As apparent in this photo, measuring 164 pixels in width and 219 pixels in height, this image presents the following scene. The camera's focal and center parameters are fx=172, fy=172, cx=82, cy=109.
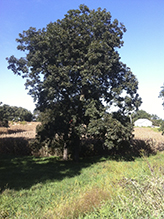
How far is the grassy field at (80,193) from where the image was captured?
381 cm

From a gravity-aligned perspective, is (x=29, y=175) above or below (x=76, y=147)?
below

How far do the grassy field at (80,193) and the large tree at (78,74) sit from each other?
395cm

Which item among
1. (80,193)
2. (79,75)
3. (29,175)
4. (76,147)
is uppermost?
(79,75)

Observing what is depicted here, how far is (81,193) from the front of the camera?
6832mm

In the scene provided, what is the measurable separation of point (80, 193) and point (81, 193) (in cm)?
12

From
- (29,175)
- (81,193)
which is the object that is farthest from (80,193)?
(29,175)

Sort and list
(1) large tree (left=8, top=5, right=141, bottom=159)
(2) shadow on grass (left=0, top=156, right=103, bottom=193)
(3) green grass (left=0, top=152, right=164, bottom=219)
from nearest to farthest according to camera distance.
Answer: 1. (3) green grass (left=0, top=152, right=164, bottom=219)
2. (2) shadow on grass (left=0, top=156, right=103, bottom=193)
3. (1) large tree (left=8, top=5, right=141, bottom=159)

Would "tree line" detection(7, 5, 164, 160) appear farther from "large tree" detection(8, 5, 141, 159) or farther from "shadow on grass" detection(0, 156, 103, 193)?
"shadow on grass" detection(0, 156, 103, 193)

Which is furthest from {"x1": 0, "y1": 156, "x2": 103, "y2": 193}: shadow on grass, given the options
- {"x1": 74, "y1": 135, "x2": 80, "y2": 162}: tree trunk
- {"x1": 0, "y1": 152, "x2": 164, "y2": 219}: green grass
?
{"x1": 74, "y1": 135, "x2": 80, "y2": 162}: tree trunk

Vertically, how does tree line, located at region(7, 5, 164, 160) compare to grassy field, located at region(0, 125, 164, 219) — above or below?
above

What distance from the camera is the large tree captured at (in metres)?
12.8

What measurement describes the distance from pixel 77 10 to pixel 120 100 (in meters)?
8.33

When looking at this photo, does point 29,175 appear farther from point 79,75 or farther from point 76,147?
point 79,75

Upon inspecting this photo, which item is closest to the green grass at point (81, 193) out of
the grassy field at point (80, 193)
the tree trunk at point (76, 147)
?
→ the grassy field at point (80, 193)
